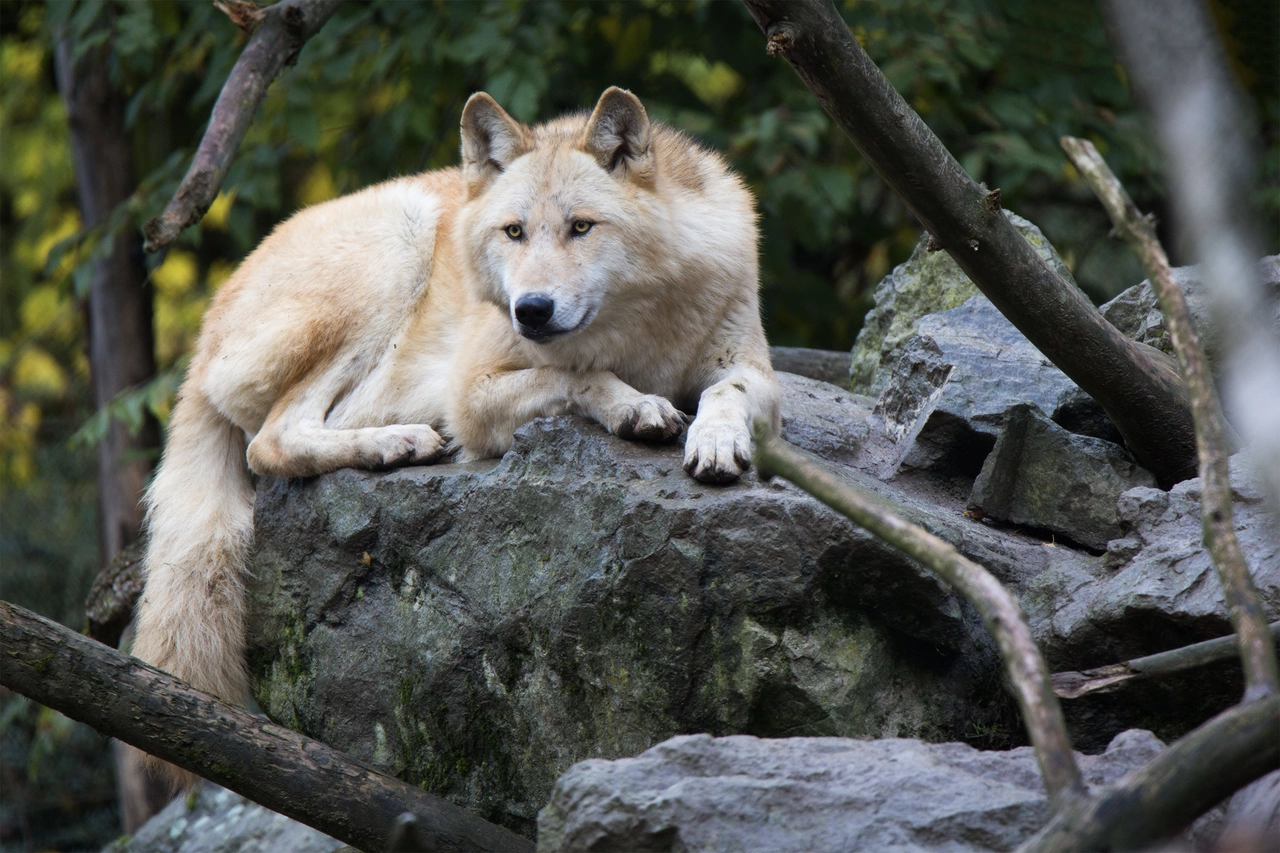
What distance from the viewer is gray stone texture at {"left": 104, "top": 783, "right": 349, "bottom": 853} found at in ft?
14.2

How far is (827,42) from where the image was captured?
8.45ft

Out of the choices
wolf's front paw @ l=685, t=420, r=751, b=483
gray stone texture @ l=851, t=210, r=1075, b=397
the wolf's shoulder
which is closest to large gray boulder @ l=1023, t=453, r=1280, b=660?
wolf's front paw @ l=685, t=420, r=751, b=483

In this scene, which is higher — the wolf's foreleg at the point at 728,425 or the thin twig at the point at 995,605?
the wolf's foreleg at the point at 728,425

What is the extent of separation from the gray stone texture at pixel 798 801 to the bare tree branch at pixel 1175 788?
0.39 meters

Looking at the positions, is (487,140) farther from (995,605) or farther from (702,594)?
(995,605)

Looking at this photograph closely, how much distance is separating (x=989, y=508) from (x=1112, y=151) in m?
3.24

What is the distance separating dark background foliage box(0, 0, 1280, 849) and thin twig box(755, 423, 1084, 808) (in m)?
3.59

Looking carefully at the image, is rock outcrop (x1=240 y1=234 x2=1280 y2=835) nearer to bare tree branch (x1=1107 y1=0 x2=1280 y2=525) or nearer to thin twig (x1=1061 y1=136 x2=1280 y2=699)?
thin twig (x1=1061 y1=136 x2=1280 y2=699)

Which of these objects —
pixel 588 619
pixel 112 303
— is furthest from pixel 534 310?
pixel 112 303

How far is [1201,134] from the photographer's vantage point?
3.01ft

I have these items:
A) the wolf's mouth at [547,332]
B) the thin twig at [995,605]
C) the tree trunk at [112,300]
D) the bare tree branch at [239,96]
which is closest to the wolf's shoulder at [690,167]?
the wolf's mouth at [547,332]

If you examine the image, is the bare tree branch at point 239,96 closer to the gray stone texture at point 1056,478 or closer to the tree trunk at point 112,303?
the gray stone texture at point 1056,478

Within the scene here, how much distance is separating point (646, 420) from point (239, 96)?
1.74 m

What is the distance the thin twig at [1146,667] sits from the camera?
2410mm
